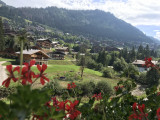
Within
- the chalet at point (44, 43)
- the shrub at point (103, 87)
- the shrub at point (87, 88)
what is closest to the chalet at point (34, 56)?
the shrub at point (87, 88)

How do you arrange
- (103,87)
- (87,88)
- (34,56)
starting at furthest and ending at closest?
(34,56)
(103,87)
(87,88)

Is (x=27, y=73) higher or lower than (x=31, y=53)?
higher

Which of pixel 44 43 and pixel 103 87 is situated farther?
pixel 44 43

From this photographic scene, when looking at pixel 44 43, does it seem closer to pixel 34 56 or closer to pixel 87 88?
pixel 34 56

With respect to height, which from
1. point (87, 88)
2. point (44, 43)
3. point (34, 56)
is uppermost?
point (34, 56)

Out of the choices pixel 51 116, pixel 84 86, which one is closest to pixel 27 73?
pixel 51 116

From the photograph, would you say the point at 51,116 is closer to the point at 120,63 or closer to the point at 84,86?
the point at 84,86

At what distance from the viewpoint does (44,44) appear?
2931 inches

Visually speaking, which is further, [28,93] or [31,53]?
[31,53]

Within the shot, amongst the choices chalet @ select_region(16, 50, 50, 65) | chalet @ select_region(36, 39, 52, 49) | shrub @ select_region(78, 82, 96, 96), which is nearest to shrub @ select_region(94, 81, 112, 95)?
shrub @ select_region(78, 82, 96, 96)

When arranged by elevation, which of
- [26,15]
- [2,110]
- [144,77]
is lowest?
[144,77]

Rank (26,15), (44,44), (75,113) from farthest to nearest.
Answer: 1. (26,15)
2. (44,44)
3. (75,113)

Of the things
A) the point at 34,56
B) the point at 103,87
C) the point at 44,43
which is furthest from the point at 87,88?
the point at 44,43

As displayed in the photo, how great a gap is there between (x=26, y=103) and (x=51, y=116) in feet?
1.18
